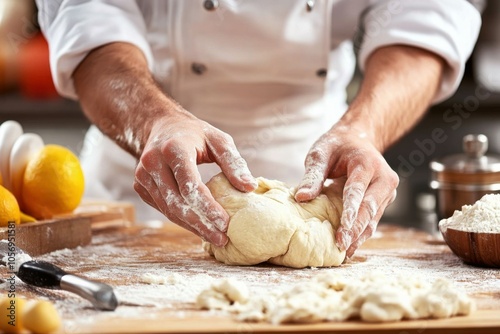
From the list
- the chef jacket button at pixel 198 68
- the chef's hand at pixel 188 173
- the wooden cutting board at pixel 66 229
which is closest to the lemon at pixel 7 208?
the wooden cutting board at pixel 66 229

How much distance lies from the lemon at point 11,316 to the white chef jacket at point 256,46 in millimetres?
1007

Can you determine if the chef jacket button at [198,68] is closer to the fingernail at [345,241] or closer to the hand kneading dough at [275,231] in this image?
the hand kneading dough at [275,231]

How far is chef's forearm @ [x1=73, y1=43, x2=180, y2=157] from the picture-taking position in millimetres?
1670

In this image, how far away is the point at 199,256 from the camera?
1.63m

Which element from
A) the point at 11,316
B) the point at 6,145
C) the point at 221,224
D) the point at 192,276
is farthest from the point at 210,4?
the point at 11,316

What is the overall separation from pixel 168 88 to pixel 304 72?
413 millimetres

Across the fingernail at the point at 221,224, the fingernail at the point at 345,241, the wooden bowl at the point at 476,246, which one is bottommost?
the fingernail at the point at 221,224

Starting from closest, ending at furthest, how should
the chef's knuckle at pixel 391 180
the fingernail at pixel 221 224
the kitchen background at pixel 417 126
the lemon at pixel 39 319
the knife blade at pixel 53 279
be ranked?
the lemon at pixel 39 319
the knife blade at pixel 53 279
the fingernail at pixel 221 224
the chef's knuckle at pixel 391 180
the kitchen background at pixel 417 126

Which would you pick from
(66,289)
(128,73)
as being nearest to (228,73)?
(128,73)

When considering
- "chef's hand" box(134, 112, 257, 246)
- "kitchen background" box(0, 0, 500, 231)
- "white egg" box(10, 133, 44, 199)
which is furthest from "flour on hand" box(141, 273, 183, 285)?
"kitchen background" box(0, 0, 500, 231)

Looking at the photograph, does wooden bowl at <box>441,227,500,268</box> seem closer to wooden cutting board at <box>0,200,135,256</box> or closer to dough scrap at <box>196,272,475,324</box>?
dough scrap at <box>196,272,475,324</box>

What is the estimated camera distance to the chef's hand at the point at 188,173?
142 cm

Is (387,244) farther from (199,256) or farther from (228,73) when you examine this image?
(228,73)

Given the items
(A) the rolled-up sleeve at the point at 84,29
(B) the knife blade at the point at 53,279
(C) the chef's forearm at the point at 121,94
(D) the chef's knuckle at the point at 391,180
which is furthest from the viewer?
(A) the rolled-up sleeve at the point at 84,29
